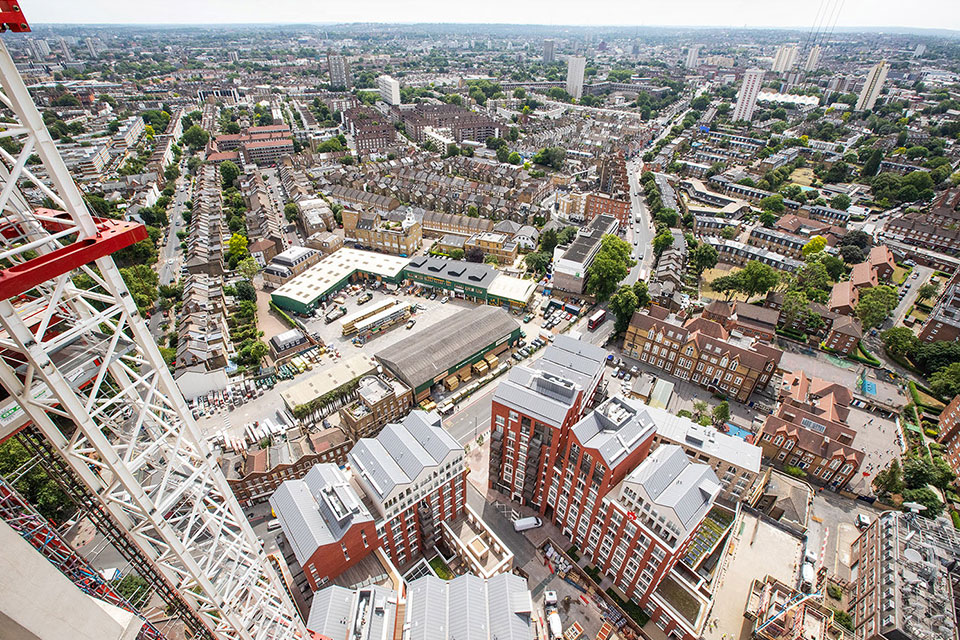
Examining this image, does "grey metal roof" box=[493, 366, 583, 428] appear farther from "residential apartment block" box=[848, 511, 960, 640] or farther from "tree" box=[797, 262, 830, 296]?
"tree" box=[797, 262, 830, 296]

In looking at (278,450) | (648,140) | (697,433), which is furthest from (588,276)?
(648,140)

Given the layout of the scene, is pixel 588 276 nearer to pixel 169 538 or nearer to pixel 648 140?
pixel 169 538

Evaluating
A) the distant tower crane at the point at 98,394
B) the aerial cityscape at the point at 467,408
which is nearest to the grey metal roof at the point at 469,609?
the aerial cityscape at the point at 467,408

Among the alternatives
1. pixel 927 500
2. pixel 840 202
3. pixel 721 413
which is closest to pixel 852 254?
pixel 840 202

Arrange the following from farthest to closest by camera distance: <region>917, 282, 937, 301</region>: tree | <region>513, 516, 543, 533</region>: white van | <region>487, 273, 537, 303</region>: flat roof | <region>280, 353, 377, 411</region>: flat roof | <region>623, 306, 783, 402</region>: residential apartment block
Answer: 1. <region>917, 282, 937, 301</region>: tree
2. <region>487, 273, 537, 303</region>: flat roof
3. <region>623, 306, 783, 402</region>: residential apartment block
4. <region>280, 353, 377, 411</region>: flat roof
5. <region>513, 516, 543, 533</region>: white van

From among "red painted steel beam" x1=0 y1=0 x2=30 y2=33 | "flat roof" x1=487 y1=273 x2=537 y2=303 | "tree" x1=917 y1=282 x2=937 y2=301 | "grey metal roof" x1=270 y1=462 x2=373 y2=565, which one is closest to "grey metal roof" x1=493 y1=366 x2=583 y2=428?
"grey metal roof" x1=270 y1=462 x2=373 y2=565

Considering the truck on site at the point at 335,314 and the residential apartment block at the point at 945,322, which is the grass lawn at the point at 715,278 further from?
the truck on site at the point at 335,314

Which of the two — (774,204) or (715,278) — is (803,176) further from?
(715,278)
